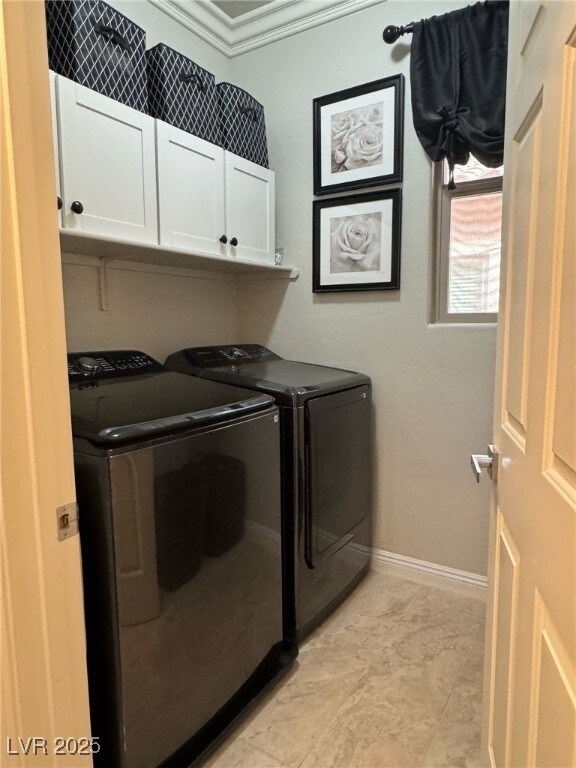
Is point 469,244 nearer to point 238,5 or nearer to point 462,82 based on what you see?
point 462,82

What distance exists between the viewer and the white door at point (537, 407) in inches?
25.2

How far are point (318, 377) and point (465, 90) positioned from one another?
143 centimetres

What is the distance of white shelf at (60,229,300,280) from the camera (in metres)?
1.70

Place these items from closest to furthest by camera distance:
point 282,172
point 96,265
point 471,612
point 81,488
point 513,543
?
point 513,543 → point 81,488 → point 96,265 → point 471,612 → point 282,172

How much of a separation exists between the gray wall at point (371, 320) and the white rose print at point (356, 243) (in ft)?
0.46

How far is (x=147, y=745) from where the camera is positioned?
50.6 inches

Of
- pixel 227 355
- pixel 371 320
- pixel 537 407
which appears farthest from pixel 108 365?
pixel 537 407

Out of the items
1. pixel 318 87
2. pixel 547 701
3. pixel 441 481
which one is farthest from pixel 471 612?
pixel 318 87

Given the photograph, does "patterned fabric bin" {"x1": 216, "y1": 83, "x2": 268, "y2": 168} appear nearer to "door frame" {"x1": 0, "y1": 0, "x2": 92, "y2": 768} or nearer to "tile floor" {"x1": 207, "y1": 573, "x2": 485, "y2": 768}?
"door frame" {"x1": 0, "y1": 0, "x2": 92, "y2": 768}

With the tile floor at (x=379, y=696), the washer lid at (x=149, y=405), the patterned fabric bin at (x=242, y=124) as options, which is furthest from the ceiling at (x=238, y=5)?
the tile floor at (x=379, y=696)

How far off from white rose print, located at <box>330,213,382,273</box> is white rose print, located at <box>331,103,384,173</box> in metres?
0.26

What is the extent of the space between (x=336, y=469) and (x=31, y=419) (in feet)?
5.19

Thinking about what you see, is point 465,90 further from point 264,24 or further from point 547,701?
point 547,701

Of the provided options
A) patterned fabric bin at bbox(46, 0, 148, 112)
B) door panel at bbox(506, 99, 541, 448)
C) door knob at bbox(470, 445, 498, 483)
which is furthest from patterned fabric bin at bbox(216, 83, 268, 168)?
door knob at bbox(470, 445, 498, 483)
